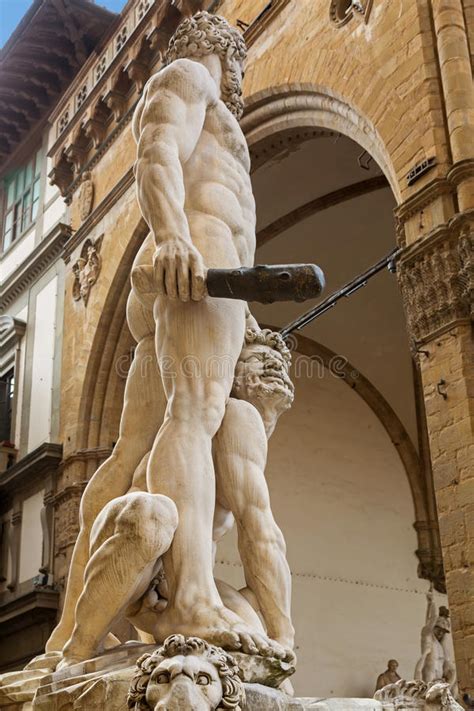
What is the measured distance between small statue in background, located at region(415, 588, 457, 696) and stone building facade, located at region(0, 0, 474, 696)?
134cm

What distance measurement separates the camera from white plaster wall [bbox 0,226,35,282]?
15422 mm

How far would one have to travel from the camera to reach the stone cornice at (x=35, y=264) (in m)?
13.7

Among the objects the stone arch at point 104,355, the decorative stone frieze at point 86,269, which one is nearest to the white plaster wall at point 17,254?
the decorative stone frieze at point 86,269

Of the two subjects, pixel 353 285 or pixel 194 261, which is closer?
pixel 194 261

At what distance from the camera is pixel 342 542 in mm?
13875

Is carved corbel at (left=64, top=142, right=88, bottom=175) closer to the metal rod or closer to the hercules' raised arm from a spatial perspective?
the metal rod

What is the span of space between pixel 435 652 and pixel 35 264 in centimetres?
812

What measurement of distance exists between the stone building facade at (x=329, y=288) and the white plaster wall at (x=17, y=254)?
2.2 inches

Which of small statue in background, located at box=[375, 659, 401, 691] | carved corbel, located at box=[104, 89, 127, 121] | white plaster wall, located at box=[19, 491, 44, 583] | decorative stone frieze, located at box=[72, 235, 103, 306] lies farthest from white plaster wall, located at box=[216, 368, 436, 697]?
carved corbel, located at box=[104, 89, 127, 121]

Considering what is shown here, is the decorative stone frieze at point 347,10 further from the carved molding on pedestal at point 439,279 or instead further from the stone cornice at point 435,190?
the carved molding on pedestal at point 439,279

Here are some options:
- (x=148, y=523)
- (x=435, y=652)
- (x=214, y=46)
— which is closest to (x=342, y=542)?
(x=435, y=652)

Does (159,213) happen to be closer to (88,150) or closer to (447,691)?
(447,691)

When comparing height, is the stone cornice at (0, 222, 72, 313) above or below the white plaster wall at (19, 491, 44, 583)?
above

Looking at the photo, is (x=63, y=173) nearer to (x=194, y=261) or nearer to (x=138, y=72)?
(x=138, y=72)
